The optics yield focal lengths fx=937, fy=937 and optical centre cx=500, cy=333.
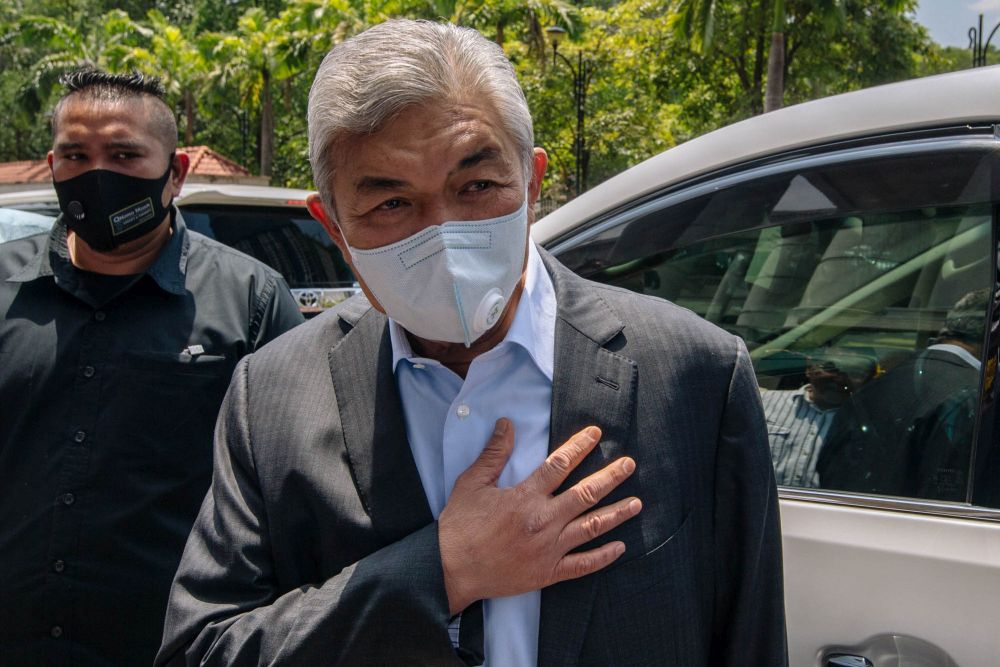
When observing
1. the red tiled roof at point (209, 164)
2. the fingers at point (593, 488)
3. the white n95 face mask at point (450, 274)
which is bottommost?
the red tiled roof at point (209, 164)

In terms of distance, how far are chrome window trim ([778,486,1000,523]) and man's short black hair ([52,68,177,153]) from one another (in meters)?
1.75

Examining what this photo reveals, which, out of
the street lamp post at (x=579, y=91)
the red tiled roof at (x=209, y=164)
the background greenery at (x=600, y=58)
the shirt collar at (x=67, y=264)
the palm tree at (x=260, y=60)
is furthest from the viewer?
the red tiled roof at (x=209, y=164)

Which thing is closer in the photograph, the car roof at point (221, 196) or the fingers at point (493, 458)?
the fingers at point (493, 458)

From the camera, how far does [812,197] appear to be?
6.32ft

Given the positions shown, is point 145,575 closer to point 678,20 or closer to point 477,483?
point 477,483

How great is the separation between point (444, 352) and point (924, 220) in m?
0.99

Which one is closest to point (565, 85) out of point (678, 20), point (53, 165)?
point (678, 20)

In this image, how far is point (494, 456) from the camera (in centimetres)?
131

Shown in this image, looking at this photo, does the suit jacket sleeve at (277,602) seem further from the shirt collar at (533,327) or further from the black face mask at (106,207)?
the black face mask at (106,207)

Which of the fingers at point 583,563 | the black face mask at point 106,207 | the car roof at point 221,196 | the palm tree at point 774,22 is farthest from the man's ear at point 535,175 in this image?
the palm tree at point 774,22

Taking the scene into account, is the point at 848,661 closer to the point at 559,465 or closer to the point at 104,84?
the point at 559,465

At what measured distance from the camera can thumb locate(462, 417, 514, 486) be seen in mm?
1298

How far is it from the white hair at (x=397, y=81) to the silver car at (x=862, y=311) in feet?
2.53

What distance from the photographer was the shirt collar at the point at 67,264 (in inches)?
89.1
